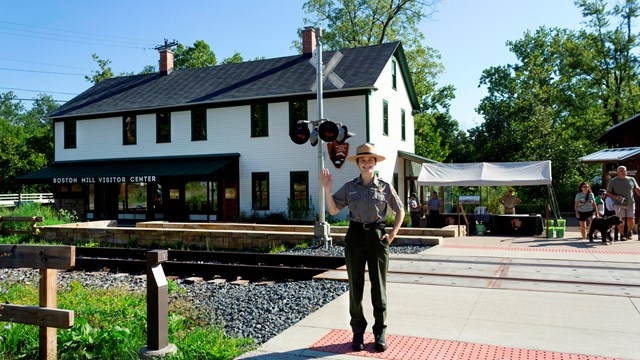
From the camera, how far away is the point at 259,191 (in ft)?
78.3

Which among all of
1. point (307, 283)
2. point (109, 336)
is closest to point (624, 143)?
point (307, 283)

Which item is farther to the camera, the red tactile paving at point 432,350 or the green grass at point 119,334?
the green grass at point 119,334

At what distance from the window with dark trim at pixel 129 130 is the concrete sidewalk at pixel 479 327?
2189 cm

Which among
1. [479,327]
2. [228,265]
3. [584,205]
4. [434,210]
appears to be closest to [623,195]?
[584,205]

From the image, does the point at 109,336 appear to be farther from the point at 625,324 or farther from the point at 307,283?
the point at 625,324

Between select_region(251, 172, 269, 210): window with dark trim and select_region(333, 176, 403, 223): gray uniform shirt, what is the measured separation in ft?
61.3

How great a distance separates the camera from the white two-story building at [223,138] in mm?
22703

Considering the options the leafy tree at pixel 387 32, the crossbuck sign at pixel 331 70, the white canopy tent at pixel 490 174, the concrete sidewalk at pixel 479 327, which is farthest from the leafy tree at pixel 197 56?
the concrete sidewalk at pixel 479 327

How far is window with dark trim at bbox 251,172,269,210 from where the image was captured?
2364 centimetres

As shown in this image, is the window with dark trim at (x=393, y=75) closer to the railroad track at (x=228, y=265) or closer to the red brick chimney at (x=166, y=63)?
the red brick chimney at (x=166, y=63)

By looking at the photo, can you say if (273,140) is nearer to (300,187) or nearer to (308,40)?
(300,187)

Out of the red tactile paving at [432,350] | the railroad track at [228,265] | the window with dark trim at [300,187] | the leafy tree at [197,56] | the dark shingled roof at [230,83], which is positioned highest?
the leafy tree at [197,56]

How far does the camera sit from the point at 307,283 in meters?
8.66

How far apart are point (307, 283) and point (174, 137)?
18.8 metres
